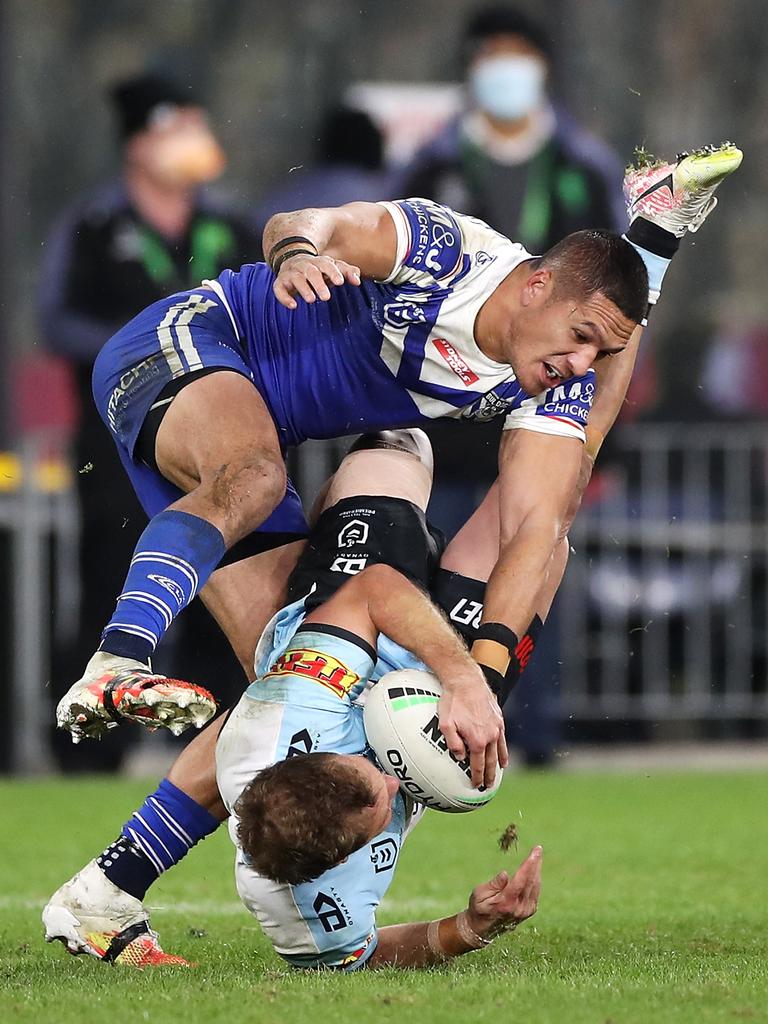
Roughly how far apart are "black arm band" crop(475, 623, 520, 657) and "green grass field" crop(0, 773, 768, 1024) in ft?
2.63

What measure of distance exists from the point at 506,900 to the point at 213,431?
150cm

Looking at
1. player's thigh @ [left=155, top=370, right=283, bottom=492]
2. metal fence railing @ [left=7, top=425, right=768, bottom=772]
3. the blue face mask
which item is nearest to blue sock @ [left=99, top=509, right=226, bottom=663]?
player's thigh @ [left=155, top=370, right=283, bottom=492]

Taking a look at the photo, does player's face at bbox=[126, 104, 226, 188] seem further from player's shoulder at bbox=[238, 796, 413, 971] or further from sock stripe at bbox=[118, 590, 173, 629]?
player's shoulder at bbox=[238, 796, 413, 971]

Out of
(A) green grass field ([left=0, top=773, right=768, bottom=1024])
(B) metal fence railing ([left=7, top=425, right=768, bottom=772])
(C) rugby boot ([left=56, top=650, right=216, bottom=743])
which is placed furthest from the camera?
(B) metal fence railing ([left=7, top=425, right=768, bottom=772])

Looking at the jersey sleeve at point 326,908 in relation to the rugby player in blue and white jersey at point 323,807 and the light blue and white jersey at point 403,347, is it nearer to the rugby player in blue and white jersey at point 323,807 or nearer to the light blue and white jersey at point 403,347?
the rugby player in blue and white jersey at point 323,807

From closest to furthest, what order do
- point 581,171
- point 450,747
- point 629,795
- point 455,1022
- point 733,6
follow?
point 455,1022 < point 450,747 < point 629,795 < point 581,171 < point 733,6

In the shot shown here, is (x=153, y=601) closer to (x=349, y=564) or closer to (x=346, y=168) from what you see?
(x=349, y=564)

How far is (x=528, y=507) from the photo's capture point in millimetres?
5641

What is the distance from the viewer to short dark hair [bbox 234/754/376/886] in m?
4.44

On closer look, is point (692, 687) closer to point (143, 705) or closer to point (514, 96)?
point (514, 96)

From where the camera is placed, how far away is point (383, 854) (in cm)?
478

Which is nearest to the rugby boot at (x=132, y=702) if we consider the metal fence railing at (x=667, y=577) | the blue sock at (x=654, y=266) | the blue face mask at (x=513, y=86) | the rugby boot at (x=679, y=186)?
the blue sock at (x=654, y=266)

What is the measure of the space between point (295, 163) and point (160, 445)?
1160 centimetres

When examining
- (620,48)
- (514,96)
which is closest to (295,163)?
(620,48)
